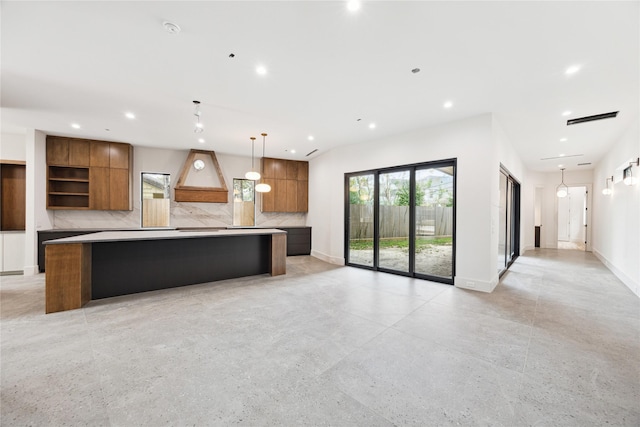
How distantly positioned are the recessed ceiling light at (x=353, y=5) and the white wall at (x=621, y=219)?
18.1 ft

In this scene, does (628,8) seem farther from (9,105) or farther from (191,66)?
(9,105)

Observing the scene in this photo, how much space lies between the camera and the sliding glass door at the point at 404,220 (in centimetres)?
495

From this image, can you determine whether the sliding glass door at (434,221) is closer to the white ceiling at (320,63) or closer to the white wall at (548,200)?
the white ceiling at (320,63)

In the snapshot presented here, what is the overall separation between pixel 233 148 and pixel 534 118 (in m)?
6.80

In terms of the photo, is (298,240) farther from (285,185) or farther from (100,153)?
(100,153)

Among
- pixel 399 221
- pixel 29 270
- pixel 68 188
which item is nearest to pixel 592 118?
pixel 399 221

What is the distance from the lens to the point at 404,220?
215 inches

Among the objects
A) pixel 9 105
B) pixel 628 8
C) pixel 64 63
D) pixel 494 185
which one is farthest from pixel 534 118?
pixel 9 105

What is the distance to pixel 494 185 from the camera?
4.37 meters

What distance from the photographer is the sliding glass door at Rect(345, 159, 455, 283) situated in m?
4.95

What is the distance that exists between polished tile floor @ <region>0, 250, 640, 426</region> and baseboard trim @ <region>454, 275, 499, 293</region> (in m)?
0.27

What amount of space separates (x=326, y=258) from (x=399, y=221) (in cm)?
252

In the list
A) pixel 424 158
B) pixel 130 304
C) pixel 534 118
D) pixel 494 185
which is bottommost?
pixel 130 304

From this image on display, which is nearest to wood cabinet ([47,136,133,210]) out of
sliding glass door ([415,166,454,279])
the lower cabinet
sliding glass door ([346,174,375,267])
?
the lower cabinet
